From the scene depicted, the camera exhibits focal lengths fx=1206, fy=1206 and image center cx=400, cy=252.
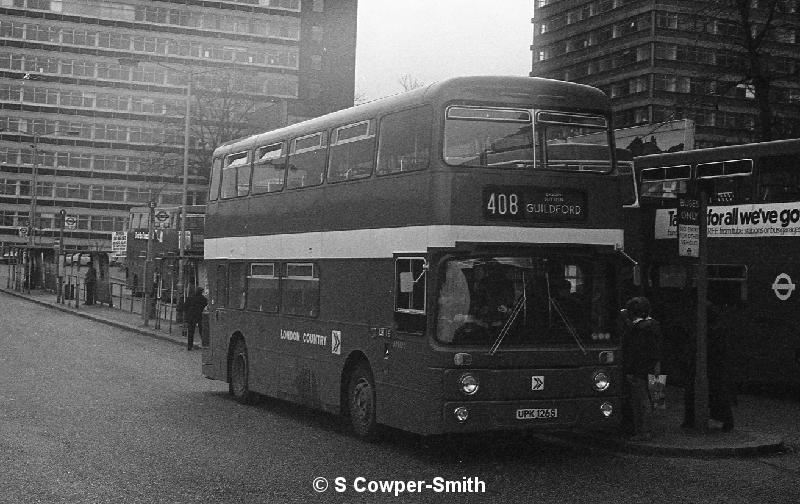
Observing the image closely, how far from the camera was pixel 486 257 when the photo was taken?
11.6 metres

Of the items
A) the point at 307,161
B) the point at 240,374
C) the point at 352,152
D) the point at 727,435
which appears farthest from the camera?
the point at 240,374

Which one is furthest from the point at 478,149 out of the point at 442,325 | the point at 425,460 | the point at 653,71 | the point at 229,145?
the point at 653,71

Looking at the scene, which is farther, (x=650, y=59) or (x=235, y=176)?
(x=650, y=59)

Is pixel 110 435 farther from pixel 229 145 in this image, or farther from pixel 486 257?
pixel 229 145

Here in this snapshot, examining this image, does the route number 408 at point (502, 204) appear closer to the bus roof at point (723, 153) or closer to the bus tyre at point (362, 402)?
the bus tyre at point (362, 402)

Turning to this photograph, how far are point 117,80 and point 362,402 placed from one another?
10192 cm

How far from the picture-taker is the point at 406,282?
1229 centimetres

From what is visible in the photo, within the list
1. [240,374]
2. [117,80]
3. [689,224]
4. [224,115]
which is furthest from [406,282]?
[117,80]

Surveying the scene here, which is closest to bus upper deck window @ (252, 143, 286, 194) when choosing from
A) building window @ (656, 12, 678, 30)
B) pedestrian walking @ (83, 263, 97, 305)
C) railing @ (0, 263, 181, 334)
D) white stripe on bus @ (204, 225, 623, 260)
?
white stripe on bus @ (204, 225, 623, 260)

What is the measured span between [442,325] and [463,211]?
3.66 ft

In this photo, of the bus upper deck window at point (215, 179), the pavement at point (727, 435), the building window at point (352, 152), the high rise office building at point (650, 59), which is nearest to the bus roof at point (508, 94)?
the building window at point (352, 152)

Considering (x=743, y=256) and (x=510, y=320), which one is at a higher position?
(x=743, y=256)

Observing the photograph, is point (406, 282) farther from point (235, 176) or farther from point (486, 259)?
point (235, 176)

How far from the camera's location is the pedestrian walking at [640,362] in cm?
1284
